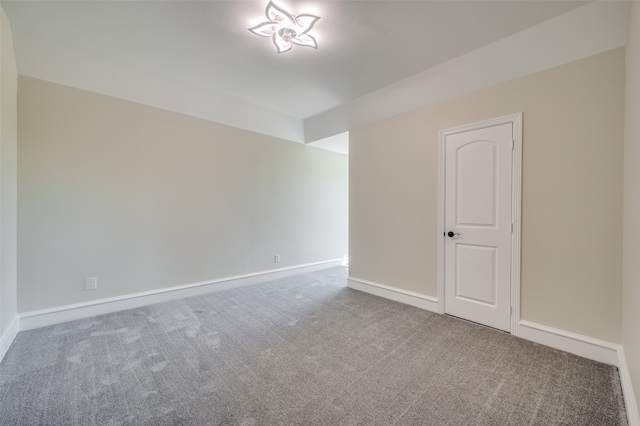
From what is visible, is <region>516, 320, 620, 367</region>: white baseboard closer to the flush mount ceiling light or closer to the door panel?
the door panel

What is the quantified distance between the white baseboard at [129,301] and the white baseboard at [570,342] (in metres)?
3.36

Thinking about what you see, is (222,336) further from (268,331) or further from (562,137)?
(562,137)

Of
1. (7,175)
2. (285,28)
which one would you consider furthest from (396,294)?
(7,175)

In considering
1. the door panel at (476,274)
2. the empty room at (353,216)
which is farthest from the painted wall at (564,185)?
the door panel at (476,274)

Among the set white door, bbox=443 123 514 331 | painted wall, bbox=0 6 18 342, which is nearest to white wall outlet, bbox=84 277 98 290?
painted wall, bbox=0 6 18 342

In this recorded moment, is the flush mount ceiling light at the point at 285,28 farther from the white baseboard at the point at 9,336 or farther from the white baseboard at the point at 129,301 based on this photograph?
the white baseboard at the point at 9,336

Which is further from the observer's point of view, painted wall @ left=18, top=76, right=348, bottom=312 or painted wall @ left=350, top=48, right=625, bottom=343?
painted wall @ left=18, top=76, right=348, bottom=312

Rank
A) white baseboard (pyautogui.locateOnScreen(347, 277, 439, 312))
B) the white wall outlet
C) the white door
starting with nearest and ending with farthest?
the white door < the white wall outlet < white baseboard (pyautogui.locateOnScreen(347, 277, 439, 312))

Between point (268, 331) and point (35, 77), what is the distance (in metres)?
3.38

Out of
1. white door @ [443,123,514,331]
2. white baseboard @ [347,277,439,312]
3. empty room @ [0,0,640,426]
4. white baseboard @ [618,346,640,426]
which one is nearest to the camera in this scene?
white baseboard @ [618,346,640,426]

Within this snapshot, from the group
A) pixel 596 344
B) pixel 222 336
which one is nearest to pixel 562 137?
pixel 596 344

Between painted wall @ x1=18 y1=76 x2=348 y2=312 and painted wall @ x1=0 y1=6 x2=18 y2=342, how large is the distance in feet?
0.52

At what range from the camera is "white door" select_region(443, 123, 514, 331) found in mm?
2525

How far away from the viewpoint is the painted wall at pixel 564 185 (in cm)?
200
